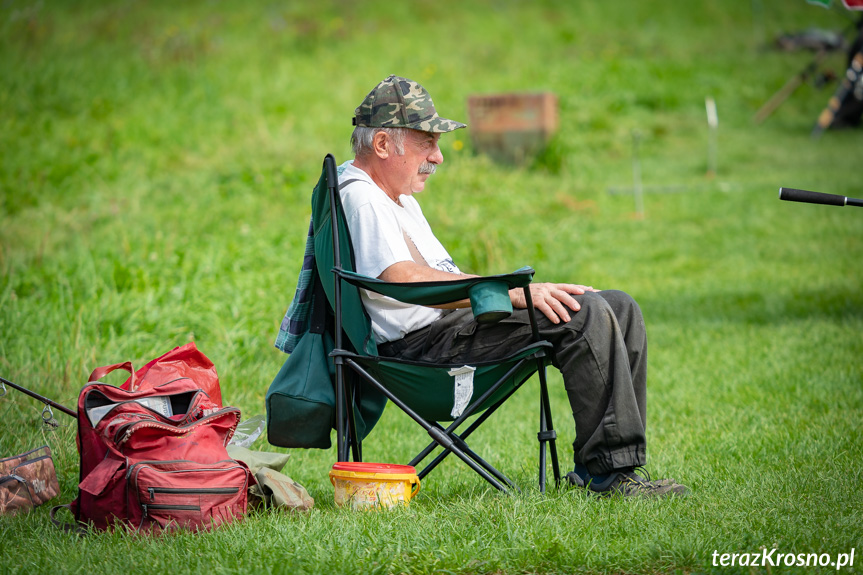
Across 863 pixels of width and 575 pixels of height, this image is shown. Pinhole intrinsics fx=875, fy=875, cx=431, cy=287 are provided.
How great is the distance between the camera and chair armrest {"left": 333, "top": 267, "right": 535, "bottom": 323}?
2.72 meters

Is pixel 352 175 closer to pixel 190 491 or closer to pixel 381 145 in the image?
pixel 381 145

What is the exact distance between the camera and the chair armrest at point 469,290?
8.94ft

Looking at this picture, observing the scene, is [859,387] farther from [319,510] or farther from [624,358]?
[319,510]

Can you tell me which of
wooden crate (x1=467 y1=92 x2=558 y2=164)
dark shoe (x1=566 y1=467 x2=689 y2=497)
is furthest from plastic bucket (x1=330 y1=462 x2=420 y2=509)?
wooden crate (x1=467 y1=92 x2=558 y2=164)

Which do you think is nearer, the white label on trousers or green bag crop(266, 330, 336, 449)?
the white label on trousers

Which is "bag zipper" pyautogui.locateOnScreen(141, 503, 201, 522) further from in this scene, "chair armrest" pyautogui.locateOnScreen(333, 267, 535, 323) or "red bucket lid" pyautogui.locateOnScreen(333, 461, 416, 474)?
"chair armrest" pyautogui.locateOnScreen(333, 267, 535, 323)

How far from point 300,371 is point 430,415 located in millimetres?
494

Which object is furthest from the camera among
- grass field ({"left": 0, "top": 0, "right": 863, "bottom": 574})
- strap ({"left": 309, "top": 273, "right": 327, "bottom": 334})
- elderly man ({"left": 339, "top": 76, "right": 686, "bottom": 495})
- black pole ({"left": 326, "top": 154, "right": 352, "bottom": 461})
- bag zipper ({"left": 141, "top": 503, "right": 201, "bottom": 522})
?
strap ({"left": 309, "top": 273, "right": 327, "bottom": 334})

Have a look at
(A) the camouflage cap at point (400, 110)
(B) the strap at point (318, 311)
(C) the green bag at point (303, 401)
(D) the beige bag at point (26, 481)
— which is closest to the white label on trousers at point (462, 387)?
(C) the green bag at point (303, 401)

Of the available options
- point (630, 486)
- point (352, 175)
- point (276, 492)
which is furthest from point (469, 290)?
point (276, 492)

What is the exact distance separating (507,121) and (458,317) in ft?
27.9

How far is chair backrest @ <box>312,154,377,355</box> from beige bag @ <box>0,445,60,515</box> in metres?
1.21

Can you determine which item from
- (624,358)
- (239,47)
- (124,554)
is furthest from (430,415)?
(239,47)

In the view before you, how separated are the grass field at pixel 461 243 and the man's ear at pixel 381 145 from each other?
1.25m
